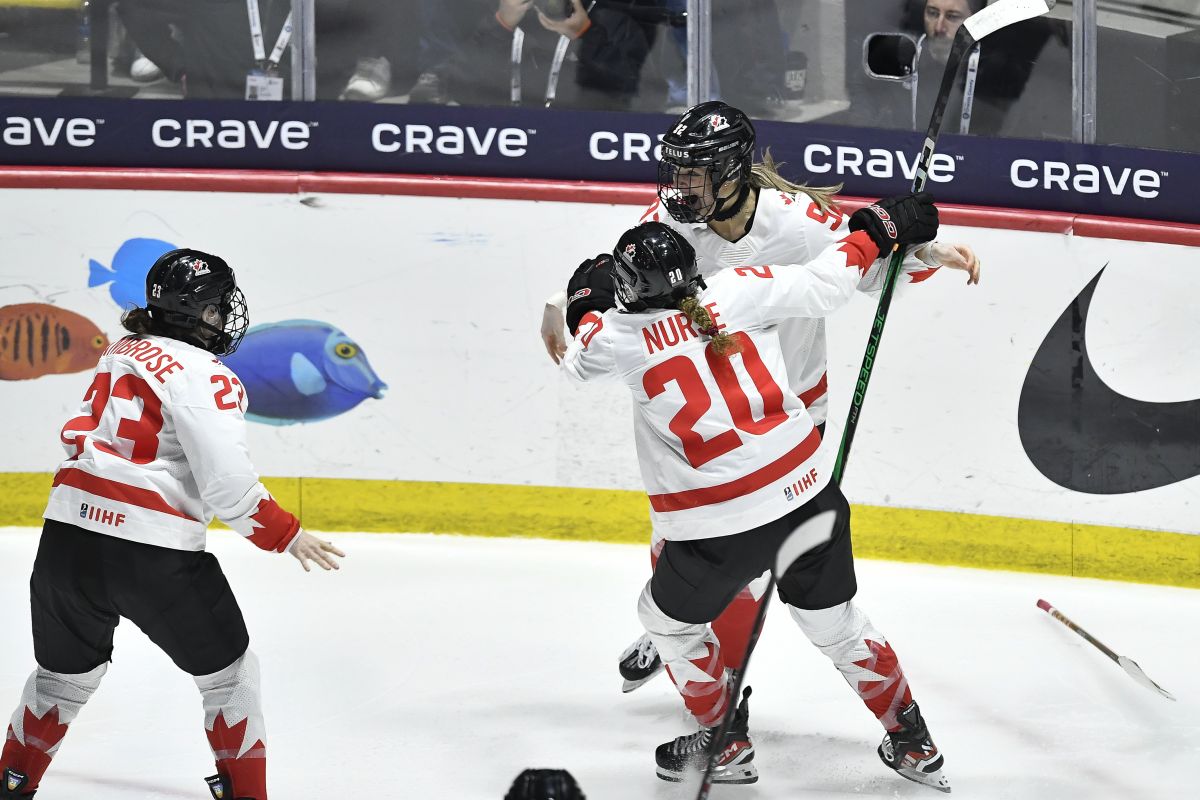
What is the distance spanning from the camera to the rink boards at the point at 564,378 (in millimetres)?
4086

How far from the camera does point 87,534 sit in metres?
2.36

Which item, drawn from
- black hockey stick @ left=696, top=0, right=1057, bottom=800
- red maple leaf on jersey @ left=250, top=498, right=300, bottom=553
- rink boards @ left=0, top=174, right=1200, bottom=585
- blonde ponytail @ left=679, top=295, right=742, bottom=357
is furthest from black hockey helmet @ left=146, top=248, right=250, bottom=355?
rink boards @ left=0, top=174, right=1200, bottom=585

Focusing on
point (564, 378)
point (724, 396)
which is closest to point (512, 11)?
point (564, 378)

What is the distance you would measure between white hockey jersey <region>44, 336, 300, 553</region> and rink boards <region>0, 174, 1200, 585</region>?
1.93 metres

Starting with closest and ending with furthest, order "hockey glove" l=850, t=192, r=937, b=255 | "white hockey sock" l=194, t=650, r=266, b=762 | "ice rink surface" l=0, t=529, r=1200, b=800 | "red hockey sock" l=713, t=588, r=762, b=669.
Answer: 1. "white hockey sock" l=194, t=650, r=266, b=762
2. "hockey glove" l=850, t=192, r=937, b=255
3. "ice rink surface" l=0, t=529, r=1200, b=800
4. "red hockey sock" l=713, t=588, r=762, b=669

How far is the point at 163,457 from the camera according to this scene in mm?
2387

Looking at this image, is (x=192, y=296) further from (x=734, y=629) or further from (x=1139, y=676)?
(x=1139, y=676)

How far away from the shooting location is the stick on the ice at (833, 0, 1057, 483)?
2760 mm

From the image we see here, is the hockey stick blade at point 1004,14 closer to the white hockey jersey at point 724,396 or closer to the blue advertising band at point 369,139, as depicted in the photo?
the white hockey jersey at point 724,396

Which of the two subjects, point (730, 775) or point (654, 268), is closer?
point (654, 268)

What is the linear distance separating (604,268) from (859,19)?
1.82 m

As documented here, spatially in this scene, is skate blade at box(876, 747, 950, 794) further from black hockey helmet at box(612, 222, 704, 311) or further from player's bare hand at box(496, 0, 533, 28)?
player's bare hand at box(496, 0, 533, 28)

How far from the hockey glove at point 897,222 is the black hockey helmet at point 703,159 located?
26cm

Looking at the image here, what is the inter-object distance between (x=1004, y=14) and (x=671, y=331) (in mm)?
1036
